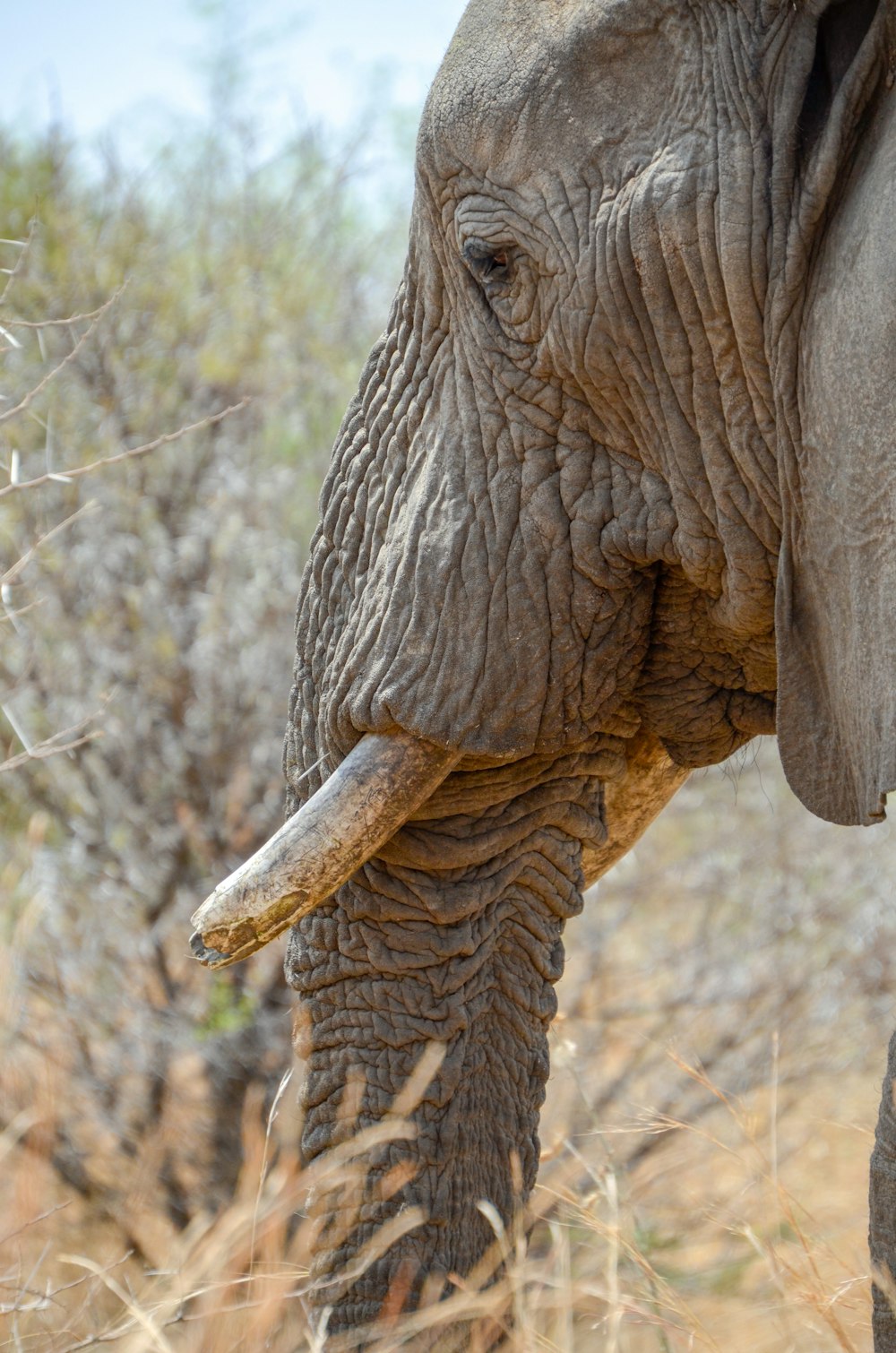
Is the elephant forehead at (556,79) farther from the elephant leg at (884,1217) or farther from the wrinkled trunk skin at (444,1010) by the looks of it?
the elephant leg at (884,1217)

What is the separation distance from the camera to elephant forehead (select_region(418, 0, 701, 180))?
4.91 ft

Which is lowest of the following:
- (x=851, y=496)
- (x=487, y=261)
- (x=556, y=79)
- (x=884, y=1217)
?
(x=884, y=1217)

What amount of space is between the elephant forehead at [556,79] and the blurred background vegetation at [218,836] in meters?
1.65

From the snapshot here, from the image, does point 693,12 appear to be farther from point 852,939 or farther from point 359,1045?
point 852,939

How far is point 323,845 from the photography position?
5.45 ft

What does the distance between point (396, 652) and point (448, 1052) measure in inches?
16.5

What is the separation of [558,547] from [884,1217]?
2.10ft

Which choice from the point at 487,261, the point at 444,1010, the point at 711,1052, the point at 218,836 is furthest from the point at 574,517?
the point at 711,1052

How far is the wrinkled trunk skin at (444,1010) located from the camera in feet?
5.77

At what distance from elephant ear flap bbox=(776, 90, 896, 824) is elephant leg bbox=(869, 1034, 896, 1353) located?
24cm

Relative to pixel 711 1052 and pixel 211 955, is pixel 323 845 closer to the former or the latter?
pixel 211 955

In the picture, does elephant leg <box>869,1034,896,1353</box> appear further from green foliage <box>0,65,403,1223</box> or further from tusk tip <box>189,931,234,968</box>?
green foliage <box>0,65,403,1223</box>

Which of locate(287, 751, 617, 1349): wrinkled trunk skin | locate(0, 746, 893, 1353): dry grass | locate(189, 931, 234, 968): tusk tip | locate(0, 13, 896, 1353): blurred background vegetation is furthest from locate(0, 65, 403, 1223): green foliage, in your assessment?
locate(189, 931, 234, 968): tusk tip

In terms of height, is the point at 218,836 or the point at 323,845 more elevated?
the point at 323,845
